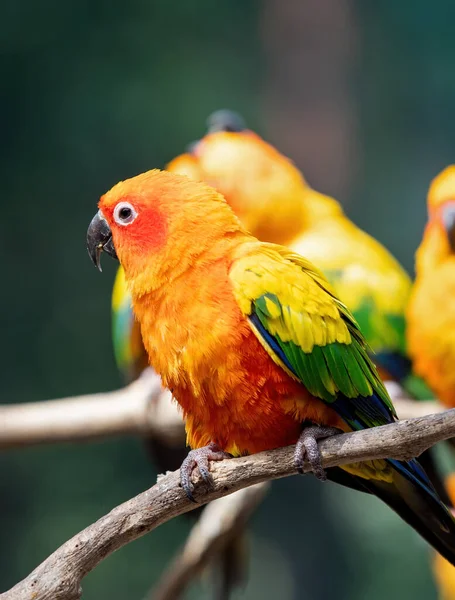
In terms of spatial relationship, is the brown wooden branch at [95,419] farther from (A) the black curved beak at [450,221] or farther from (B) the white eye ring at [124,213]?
(B) the white eye ring at [124,213]

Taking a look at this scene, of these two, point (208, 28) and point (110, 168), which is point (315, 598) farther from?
point (208, 28)

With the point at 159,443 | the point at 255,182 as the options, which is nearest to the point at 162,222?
the point at 255,182

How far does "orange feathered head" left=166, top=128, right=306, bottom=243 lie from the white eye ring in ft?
2.43

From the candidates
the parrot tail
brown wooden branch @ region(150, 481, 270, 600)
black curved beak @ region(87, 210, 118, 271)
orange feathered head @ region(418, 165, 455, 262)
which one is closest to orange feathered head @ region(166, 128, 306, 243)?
orange feathered head @ region(418, 165, 455, 262)

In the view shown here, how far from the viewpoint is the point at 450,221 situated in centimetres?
156

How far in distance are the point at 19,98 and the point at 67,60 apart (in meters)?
0.19

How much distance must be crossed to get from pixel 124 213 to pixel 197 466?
1.08ft

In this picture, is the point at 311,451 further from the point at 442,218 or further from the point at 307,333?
the point at 442,218

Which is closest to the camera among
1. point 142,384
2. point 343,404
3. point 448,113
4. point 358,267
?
point 343,404

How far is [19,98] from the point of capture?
235cm

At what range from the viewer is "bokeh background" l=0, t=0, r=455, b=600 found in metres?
2.29

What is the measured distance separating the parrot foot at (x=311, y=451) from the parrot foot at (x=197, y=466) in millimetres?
108

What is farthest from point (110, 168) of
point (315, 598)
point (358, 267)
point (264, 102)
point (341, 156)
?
point (315, 598)

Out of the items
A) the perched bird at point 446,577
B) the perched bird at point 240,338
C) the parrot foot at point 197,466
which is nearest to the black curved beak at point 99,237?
the perched bird at point 240,338
